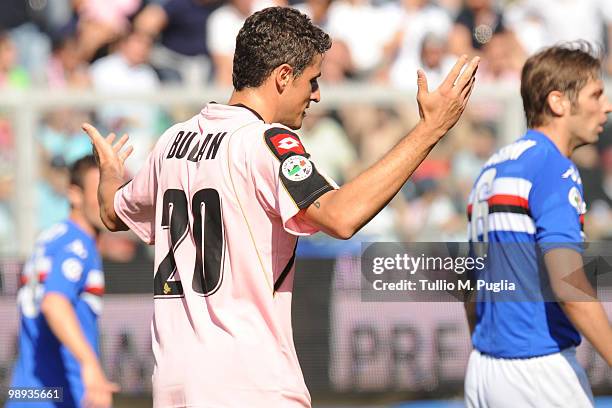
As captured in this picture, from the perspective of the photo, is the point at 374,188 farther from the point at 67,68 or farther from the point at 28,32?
the point at 28,32

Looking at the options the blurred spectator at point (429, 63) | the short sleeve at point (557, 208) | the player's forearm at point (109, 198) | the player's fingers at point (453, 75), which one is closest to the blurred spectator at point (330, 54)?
the blurred spectator at point (429, 63)

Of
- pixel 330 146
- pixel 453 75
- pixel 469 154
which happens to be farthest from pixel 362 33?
pixel 453 75

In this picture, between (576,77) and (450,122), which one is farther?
(576,77)

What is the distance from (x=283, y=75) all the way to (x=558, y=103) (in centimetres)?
Answer: 148

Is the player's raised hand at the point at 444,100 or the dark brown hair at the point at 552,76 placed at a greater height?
the dark brown hair at the point at 552,76

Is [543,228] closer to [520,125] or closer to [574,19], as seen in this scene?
[520,125]

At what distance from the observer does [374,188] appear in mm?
3000

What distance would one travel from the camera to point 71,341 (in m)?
5.09

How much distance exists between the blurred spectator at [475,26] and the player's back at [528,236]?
5482mm

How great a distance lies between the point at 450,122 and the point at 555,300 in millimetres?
1300

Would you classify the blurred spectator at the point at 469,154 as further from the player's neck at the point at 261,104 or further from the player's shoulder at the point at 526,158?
the player's neck at the point at 261,104

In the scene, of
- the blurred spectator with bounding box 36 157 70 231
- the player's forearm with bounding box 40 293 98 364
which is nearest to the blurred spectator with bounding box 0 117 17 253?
the blurred spectator with bounding box 36 157 70 231

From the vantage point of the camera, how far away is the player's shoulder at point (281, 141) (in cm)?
316

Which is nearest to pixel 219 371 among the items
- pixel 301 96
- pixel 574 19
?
pixel 301 96
